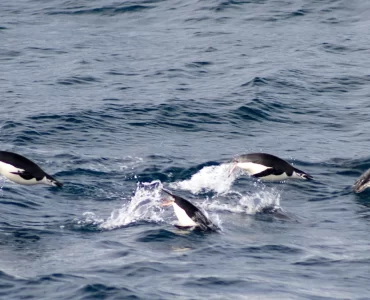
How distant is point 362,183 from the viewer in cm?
1655

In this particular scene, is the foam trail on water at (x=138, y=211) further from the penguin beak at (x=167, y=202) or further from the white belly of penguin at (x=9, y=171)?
the white belly of penguin at (x=9, y=171)

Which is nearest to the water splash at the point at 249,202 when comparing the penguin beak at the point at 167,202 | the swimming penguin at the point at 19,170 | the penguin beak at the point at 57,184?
the penguin beak at the point at 167,202

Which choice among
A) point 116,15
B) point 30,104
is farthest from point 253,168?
point 116,15

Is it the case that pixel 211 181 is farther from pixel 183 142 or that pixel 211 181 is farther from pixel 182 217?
pixel 183 142

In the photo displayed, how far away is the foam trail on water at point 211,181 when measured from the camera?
55.0ft

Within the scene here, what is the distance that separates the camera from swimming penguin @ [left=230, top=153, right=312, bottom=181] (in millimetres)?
16625

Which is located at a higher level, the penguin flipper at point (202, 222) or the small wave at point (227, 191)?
the penguin flipper at point (202, 222)

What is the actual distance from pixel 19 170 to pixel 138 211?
5.92 ft

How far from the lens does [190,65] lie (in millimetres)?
25953

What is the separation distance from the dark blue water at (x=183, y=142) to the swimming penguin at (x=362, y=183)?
126 millimetres

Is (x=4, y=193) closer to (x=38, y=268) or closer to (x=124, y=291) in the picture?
(x=38, y=268)

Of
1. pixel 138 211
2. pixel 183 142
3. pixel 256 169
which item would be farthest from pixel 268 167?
pixel 183 142

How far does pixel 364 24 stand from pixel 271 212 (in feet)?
51.0

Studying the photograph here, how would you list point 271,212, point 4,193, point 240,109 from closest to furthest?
point 271,212
point 4,193
point 240,109
